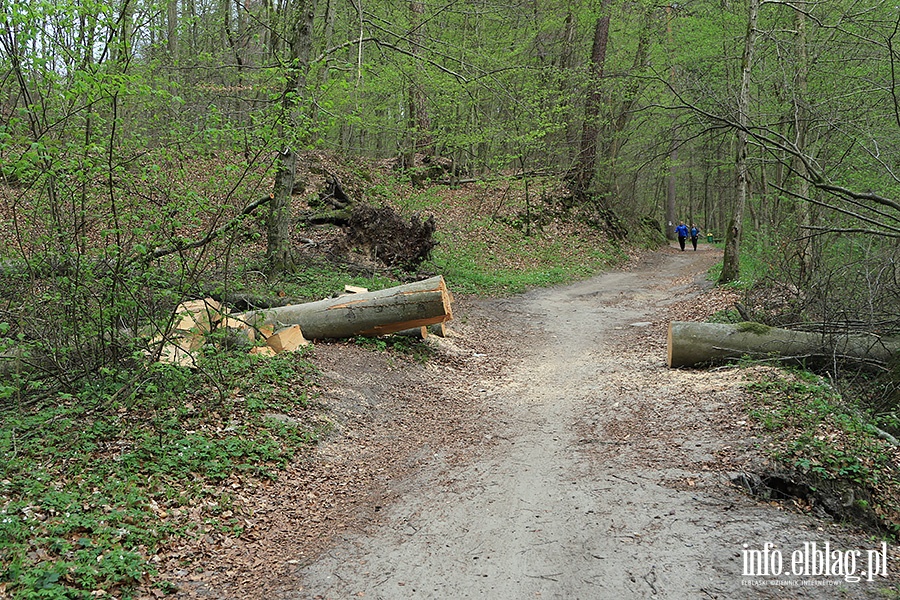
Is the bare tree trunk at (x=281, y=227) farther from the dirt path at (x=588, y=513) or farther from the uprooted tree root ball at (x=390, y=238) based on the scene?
the dirt path at (x=588, y=513)

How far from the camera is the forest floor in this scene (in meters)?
4.04

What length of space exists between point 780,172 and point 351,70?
640 inches

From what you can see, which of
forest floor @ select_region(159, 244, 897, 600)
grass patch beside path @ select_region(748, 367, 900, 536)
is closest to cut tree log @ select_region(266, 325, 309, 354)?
forest floor @ select_region(159, 244, 897, 600)

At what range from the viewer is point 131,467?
16.3 feet

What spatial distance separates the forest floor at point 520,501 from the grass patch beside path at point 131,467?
0.27 metres

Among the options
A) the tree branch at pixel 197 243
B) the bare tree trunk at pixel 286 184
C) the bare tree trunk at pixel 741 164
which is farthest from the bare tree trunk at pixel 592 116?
the tree branch at pixel 197 243

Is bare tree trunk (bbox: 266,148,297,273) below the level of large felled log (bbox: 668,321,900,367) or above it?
above

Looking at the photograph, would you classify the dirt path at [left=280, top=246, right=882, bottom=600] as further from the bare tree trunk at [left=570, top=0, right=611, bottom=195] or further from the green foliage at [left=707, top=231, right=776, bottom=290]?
the bare tree trunk at [left=570, top=0, right=611, bottom=195]

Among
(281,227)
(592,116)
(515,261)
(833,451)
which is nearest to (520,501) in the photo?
(833,451)

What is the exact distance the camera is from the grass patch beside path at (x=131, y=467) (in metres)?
3.83

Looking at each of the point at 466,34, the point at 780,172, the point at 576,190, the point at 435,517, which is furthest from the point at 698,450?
the point at 576,190

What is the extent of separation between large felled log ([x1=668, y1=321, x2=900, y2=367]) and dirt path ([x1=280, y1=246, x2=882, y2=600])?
14.7 inches

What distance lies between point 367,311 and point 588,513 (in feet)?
17.4

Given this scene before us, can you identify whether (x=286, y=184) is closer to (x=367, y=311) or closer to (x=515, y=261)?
(x=367, y=311)
